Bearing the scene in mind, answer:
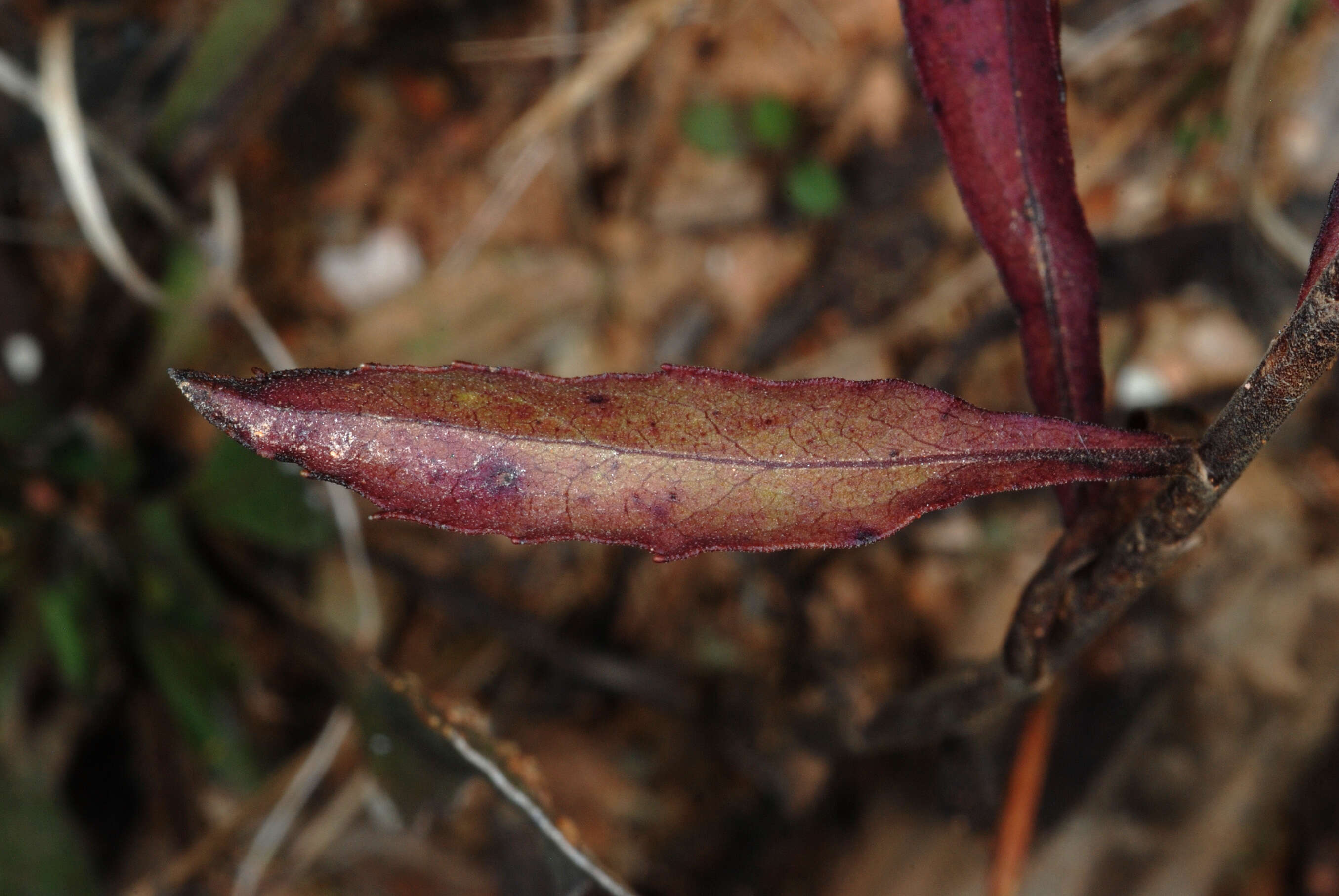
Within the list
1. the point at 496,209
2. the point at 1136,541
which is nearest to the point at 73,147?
the point at 496,209

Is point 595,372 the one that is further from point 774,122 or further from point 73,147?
point 73,147

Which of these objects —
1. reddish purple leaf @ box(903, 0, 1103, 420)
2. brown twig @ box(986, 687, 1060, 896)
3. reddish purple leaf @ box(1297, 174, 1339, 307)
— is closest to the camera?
reddish purple leaf @ box(1297, 174, 1339, 307)

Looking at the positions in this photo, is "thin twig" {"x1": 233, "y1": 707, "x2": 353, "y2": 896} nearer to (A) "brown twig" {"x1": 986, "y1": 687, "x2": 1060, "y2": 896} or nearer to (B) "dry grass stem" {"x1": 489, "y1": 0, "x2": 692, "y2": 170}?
(A) "brown twig" {"x1": 986, "y1": 687, "x2": 1060, "y2": 896}

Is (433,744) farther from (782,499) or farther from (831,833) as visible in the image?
(831,833)

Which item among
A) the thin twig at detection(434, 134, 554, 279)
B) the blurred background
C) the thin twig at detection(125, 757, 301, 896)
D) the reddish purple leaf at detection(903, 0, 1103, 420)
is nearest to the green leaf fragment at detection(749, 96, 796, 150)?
the blurred background

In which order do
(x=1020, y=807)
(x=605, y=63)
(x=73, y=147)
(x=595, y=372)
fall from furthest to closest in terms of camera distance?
1. (x=595, y=372)
2. (x=605, y=63)
3. (x=73, y=147)
4. (x=1020, y=807)

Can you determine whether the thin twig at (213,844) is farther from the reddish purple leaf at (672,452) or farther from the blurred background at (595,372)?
the reddish purple leaf at (672,452)

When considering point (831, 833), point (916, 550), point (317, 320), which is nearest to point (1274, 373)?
point (831, 833)
